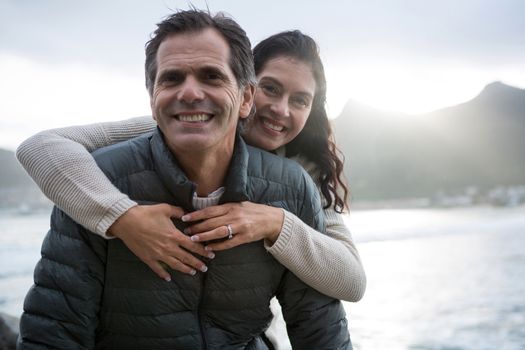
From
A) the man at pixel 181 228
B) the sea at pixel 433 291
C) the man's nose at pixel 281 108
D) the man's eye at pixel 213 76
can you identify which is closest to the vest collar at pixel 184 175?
the man at pixel 181 228

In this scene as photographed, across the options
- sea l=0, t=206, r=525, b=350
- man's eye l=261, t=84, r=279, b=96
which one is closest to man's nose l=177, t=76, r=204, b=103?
man's eye l=261, t=84, r=279, b=96

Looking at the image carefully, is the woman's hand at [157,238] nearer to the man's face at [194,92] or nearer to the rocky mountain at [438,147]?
the man's face at [194,92]

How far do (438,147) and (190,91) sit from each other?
2449 inches

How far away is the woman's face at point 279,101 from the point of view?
2.64m

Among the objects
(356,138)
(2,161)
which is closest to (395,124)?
(356,138)

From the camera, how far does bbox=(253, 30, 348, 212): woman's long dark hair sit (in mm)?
2703

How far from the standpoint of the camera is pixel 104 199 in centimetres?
171

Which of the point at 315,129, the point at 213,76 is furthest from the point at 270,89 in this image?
the point at 213,76

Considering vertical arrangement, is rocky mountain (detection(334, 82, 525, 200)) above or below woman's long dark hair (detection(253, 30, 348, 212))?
below

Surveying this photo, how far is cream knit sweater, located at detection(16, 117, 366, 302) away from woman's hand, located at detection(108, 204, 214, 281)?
2.0 inches

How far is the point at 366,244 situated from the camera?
45.4 feet

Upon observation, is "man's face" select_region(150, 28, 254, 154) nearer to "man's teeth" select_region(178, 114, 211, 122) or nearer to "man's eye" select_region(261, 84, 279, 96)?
"man's teeth" select_region(178, 114, 211, 122)

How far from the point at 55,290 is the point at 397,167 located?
2331 inches

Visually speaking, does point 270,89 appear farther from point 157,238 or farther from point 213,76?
point 157,238
